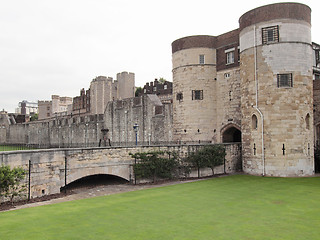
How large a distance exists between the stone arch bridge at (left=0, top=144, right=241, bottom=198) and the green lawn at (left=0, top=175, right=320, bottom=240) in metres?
A: 2.26

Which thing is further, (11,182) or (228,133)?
(228,133)

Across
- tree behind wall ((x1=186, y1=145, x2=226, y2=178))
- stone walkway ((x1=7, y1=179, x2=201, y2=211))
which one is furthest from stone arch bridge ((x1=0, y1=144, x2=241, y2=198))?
tree behind wall ((x1=186, y1=145, x2=226, y2=178))

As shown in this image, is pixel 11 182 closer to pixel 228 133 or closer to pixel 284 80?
pixel 284 80

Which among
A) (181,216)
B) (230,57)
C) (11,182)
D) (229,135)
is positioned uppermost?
(230,57)

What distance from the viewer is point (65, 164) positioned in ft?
46.3

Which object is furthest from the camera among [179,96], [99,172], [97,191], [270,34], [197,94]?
[179,96]

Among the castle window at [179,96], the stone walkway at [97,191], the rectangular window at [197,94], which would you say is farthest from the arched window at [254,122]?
the castle window at [179,96]

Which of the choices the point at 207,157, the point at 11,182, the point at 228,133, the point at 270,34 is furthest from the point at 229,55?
the point at 11,182

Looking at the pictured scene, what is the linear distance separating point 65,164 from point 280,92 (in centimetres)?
1213

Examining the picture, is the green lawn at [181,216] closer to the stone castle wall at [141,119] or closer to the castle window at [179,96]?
the castle window at [179,96]

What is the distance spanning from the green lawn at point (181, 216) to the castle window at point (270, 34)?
8552mm

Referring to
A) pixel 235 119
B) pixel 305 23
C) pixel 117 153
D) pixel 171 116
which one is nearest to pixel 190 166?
pixel 117 153

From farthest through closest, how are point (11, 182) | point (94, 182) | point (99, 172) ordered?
point (94, 182), point (99, 172), point (11, 182)

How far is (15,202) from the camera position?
12.0m
